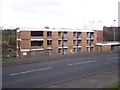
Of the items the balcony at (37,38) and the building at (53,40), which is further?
the balcony at (37,38)

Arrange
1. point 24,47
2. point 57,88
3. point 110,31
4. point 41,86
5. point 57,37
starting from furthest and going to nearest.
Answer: point 110,31, point 57,37, point 24,47, point 41,86, point 57,88

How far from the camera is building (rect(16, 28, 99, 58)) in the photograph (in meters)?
64.5

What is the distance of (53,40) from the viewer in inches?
2709

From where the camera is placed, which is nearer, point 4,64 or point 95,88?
point 95,88

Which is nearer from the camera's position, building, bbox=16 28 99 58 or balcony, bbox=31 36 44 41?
building, bbox=16 28 99 58

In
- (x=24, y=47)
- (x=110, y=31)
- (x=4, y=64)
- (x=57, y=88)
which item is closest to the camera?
(x=57, y=88)

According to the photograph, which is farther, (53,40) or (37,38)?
(53,40)

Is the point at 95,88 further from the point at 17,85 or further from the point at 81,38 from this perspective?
the point at 81,38

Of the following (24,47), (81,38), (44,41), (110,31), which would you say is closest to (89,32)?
(81,38)

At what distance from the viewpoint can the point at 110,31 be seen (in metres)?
124

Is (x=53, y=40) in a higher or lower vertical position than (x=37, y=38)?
lower

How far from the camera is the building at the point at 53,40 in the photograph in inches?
2539

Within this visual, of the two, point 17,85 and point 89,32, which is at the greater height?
point 89,32

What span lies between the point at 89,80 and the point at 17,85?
428 centimetres
